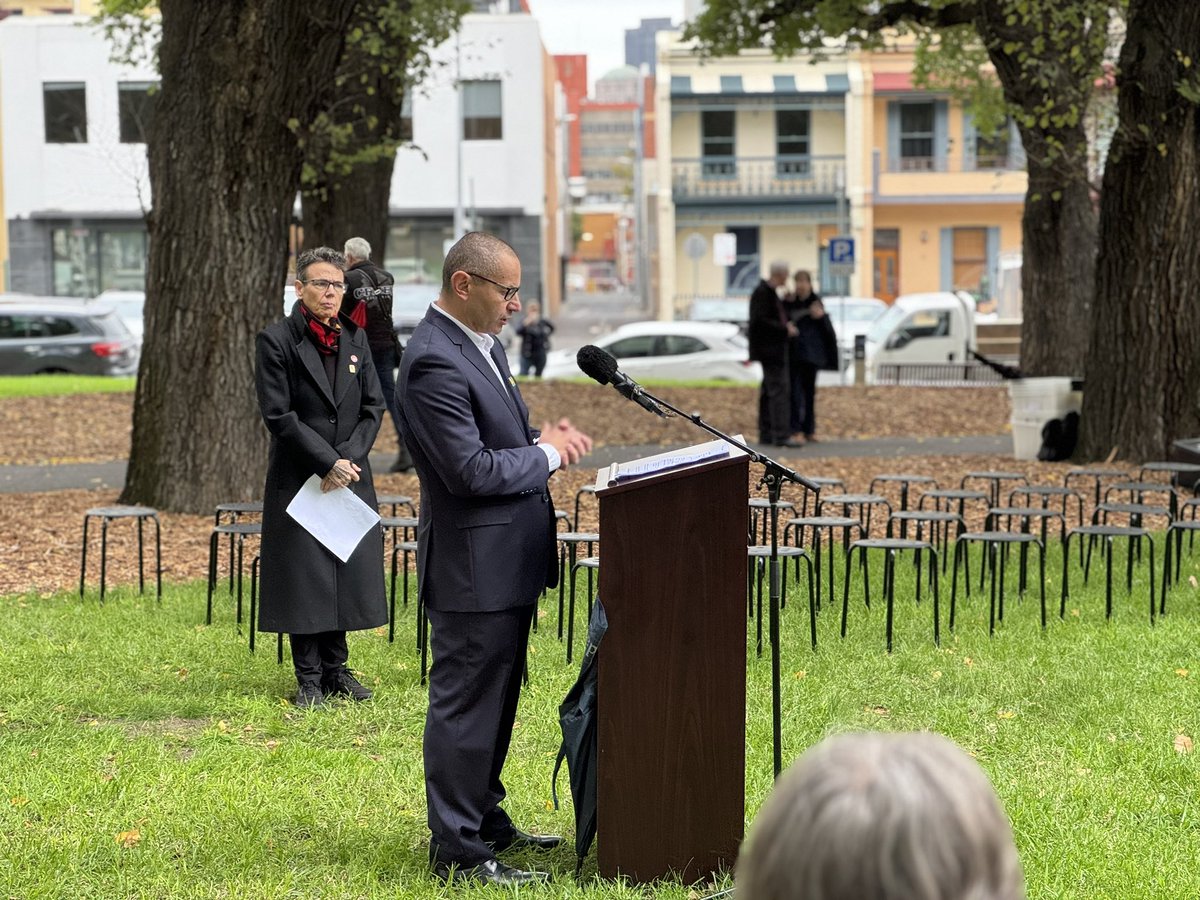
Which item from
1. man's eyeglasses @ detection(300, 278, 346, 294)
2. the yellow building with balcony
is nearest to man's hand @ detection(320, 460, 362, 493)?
man's eyeglasses @ detection(300, 278, 346, 294)

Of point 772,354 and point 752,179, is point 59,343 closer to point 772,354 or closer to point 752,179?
point 772,354

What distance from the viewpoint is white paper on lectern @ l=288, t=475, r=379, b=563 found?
7.44 m

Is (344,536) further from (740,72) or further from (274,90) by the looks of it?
(740,72)

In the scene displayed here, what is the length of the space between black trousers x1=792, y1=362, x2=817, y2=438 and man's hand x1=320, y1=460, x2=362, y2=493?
11.8m

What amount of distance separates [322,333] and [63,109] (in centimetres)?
4622

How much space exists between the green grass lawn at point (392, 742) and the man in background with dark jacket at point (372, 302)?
5.60 feet

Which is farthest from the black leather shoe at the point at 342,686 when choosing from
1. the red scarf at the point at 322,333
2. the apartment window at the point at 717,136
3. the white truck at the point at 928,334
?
the apartment window at the point at 717,136

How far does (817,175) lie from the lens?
5609 centimetres

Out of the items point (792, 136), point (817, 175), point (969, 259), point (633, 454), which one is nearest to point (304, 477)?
point (633, 454)

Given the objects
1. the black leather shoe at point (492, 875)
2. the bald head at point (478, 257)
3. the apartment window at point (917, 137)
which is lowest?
the black leather shoe at point (492, 875)

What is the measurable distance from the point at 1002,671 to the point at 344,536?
3021 mm

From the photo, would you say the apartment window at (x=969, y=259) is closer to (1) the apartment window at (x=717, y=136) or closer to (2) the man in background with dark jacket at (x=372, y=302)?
(1) the apartment window at (x=717, y=136)

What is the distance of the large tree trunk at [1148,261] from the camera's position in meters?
14.6

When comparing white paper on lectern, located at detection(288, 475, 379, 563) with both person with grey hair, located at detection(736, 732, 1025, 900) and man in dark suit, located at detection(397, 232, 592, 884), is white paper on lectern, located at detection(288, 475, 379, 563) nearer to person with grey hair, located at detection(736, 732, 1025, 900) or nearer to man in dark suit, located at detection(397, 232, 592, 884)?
man in dark suit, located at detection(397, 232, 592, 884)
